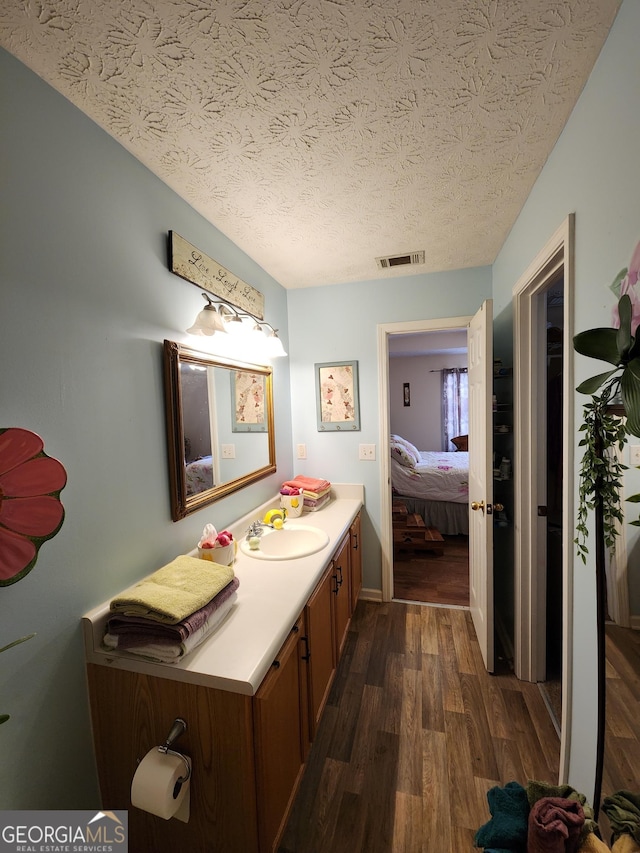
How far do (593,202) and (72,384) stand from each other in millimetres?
1546

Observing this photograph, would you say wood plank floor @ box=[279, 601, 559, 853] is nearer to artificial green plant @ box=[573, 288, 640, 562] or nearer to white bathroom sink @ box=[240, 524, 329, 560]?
white bathroom sink @ box=[240, 524, 329, 560]

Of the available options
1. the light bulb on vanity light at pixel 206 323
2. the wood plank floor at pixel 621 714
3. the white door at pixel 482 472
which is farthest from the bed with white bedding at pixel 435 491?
the wood plank floor at pixel 621 714

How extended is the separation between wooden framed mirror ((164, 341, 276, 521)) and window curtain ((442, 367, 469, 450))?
4406 millimetres

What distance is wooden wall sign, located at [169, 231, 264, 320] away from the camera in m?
1.40

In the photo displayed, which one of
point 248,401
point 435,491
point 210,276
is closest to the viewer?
point 210,276

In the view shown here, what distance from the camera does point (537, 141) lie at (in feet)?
3.89

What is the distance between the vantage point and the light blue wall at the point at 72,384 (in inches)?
33.2

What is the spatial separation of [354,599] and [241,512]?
3.20 ft

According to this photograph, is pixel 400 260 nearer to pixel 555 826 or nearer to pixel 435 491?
pixel 555 826

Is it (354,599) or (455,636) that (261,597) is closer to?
(354,599)

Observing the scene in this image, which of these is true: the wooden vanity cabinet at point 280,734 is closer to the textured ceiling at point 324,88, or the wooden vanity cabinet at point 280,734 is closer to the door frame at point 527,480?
the door frame at point 527,480

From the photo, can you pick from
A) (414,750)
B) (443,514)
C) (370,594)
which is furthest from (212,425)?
(443,514)

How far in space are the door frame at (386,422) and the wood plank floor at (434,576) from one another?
0.94ft

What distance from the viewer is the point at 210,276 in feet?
5.35
